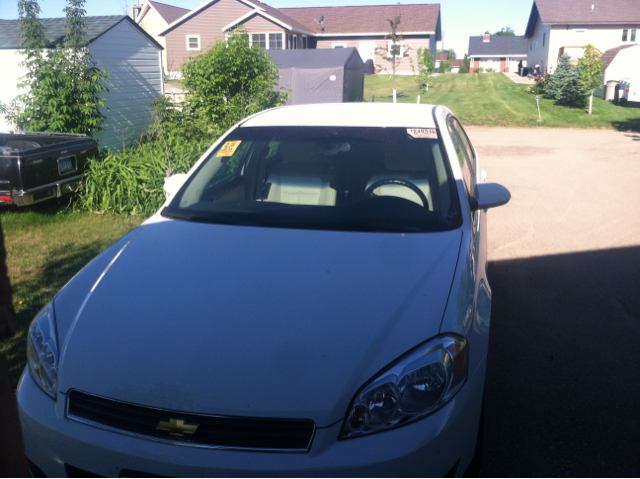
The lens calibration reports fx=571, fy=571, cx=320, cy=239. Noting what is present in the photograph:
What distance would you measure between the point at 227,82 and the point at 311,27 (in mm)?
38711

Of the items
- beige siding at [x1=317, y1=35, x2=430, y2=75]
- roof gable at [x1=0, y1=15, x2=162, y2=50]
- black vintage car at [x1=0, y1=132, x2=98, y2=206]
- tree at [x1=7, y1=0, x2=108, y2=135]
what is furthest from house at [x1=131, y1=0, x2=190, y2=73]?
black vintage car at [x1=0, y1=132, x2=98, y2=206]

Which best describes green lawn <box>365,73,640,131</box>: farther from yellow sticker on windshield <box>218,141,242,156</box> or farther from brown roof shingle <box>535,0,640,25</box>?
yellow sticker on windshield <box>218,141,242,156</box>

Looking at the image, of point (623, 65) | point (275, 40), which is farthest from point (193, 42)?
point (623, 65)

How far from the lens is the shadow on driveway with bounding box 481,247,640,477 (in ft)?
9.68

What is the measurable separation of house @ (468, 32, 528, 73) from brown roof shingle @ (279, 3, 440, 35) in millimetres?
30108

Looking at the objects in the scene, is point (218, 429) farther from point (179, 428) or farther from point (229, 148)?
point (229, 148)

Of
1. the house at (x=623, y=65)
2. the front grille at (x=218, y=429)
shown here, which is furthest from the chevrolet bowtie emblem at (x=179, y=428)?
the house at (x=623, y=65)

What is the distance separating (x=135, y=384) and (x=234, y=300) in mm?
532

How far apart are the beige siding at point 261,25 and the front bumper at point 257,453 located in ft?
128

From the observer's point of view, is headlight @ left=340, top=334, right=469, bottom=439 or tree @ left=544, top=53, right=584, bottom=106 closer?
headlight @ left=340, top=334, right=469, bottom=439

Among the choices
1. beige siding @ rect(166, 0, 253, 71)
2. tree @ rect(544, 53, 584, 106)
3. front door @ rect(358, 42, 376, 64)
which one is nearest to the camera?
tree @ rect(544, 53, 584, 106)

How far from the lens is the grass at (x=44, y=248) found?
4616 mm

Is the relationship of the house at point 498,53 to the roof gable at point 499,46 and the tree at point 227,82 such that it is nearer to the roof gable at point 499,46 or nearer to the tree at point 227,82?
the roof gable at point 499,46

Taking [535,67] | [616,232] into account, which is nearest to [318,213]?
[616,232]
